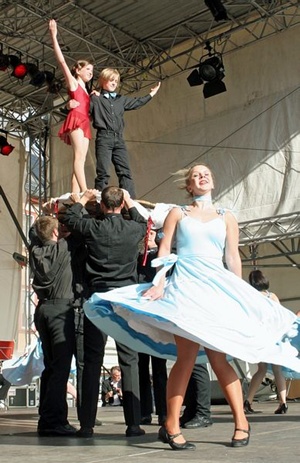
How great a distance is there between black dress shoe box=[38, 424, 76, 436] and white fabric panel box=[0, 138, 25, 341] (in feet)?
38.9

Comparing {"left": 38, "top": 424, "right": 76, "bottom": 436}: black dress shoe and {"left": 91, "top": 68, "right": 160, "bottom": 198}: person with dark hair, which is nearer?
{"left": 38, "top": 424, "right": 76, "bottom": 436}: black dress shoe

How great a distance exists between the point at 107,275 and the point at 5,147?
37.9 ft

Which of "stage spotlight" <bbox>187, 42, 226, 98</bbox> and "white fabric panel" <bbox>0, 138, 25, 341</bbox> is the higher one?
"stage spotlight" <bbox>187, 42, 226, 98</bbox>

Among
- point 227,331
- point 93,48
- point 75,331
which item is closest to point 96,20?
point 93,48

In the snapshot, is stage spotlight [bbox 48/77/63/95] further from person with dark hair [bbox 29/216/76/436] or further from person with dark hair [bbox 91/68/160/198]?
person with dark hair [bbox 29/216/76/436]

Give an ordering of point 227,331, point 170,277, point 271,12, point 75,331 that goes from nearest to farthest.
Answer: point 227,331 < point 170,277 < point 75,331 < point 271,12

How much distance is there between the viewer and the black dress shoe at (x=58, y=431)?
436cm

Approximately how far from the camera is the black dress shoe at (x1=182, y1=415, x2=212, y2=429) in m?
4.66

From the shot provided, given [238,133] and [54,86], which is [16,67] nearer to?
[54,86]

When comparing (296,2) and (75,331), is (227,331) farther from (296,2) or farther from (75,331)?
(296,2)

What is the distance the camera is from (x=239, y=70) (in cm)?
1351

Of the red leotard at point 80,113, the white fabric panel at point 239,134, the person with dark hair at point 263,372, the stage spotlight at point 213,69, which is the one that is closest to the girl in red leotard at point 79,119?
the red leotard at point 80,113

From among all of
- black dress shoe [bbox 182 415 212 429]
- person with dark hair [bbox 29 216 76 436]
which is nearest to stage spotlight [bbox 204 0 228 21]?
person with dark hair [bbox 29 216 76 436]

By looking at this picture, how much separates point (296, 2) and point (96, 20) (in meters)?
3.80
